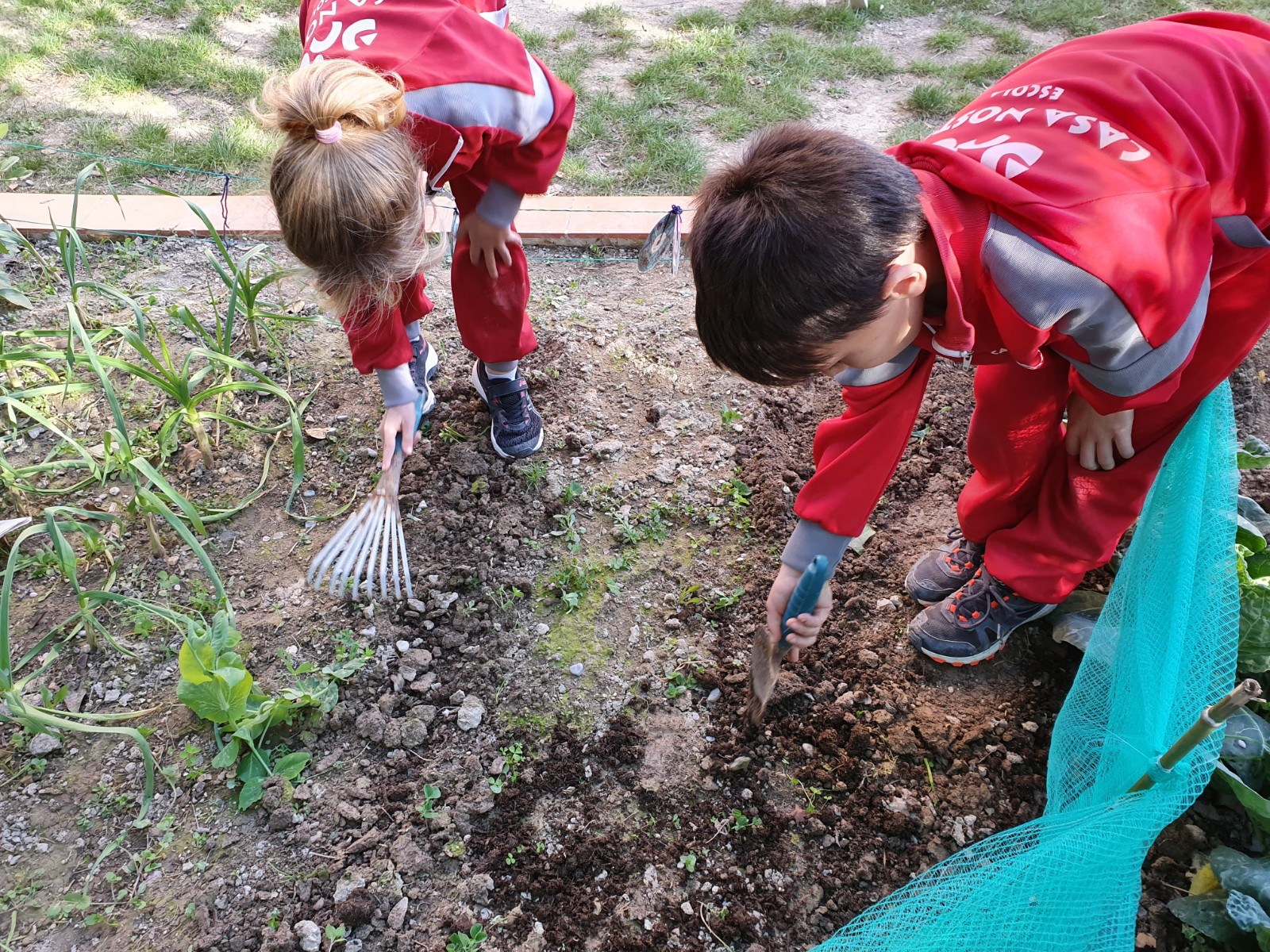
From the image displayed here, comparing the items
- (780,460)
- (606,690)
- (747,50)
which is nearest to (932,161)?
(780,460)

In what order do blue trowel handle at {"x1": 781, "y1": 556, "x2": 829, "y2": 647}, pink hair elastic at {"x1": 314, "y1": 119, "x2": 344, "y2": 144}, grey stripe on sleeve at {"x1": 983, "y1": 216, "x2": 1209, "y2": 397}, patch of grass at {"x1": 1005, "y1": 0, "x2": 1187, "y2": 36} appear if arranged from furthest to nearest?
patch of grass at {"x1": 1005, "y1": 0, "x2": 1187, "y2": 36} < pink hair elastic at {"x1": 314, "y1": 119, "x2": 344, "y2": 144} < blue trowel handle at {"x1": 781, "y1": 556, "x2": 829, "y2": 647} < grey stripe on sleeve at {"x1": 983, "y1": 216, "x2": 1209, "y2": 397}

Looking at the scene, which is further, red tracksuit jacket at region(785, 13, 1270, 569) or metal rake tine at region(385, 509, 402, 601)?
metal rake tine at region(385, 509, 402, 601)

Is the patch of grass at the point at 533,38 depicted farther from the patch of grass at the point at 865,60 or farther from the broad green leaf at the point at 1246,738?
the broad green leaf at the point at 1246,738

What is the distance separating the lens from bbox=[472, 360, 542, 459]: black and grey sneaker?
2.26 metres

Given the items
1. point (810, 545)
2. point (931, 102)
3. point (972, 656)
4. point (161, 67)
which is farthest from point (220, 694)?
point (931, 102)

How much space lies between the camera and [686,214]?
299cm

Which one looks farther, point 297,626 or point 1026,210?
point 297,626

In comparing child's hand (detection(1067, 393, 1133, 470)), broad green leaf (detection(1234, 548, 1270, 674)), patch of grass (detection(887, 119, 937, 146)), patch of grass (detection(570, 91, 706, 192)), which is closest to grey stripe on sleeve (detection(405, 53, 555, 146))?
child's hand (detection(1067, 393, 1133, 470))

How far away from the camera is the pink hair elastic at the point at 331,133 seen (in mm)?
1416

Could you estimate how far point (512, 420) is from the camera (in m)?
2.27

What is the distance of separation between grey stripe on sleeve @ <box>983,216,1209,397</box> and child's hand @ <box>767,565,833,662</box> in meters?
0.54

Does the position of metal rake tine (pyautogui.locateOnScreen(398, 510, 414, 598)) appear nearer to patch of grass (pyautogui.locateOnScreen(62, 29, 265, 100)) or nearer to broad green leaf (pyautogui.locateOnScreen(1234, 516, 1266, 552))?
broad green leaf (pyautogui.locateOnScreen(1234, 516, 1266, 552))

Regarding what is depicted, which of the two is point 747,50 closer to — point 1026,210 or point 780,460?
point 780,460

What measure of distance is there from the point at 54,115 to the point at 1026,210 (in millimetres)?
3836
